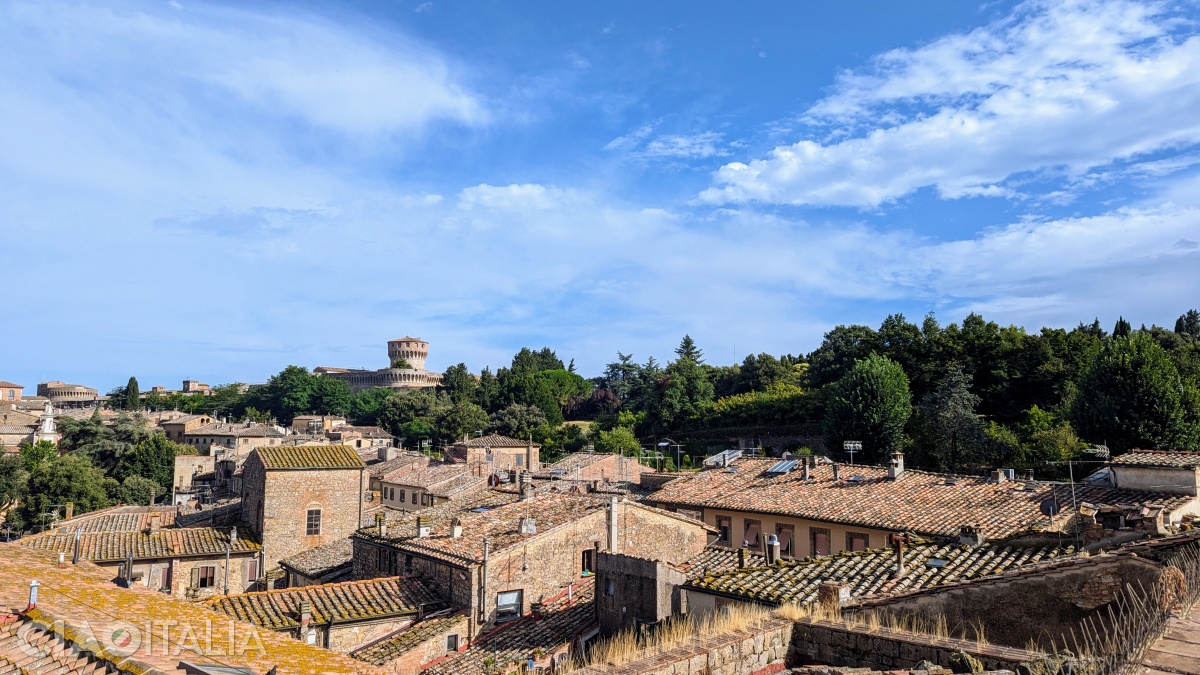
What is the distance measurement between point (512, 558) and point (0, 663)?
1384 cm

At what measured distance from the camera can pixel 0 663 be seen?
5.93m

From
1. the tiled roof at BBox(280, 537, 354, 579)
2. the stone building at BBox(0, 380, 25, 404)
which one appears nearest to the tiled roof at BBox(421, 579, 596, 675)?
the tiled roof at BBox(280, 537, 354, 579)

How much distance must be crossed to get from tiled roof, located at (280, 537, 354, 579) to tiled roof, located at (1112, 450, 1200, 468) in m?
23.7

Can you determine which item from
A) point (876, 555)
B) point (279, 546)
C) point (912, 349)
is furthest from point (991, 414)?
point (279, 546)

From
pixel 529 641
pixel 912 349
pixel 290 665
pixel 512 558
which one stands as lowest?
pixel 529 641

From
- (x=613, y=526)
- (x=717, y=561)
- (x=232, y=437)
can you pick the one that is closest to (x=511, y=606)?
(x=613, y=526)

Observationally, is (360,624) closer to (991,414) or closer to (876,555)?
(876,555)

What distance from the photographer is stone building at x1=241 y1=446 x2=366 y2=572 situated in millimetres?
28906

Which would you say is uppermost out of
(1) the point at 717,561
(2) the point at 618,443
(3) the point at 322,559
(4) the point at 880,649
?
(2) the point at 618,443

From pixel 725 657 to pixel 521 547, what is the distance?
13.4 m

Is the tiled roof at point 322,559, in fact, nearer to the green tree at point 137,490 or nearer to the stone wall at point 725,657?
the stone wall at point 725,657

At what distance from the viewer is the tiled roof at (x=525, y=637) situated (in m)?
16.7

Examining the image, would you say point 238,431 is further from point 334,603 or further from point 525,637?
point 525,637

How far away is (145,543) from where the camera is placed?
26984 mm
